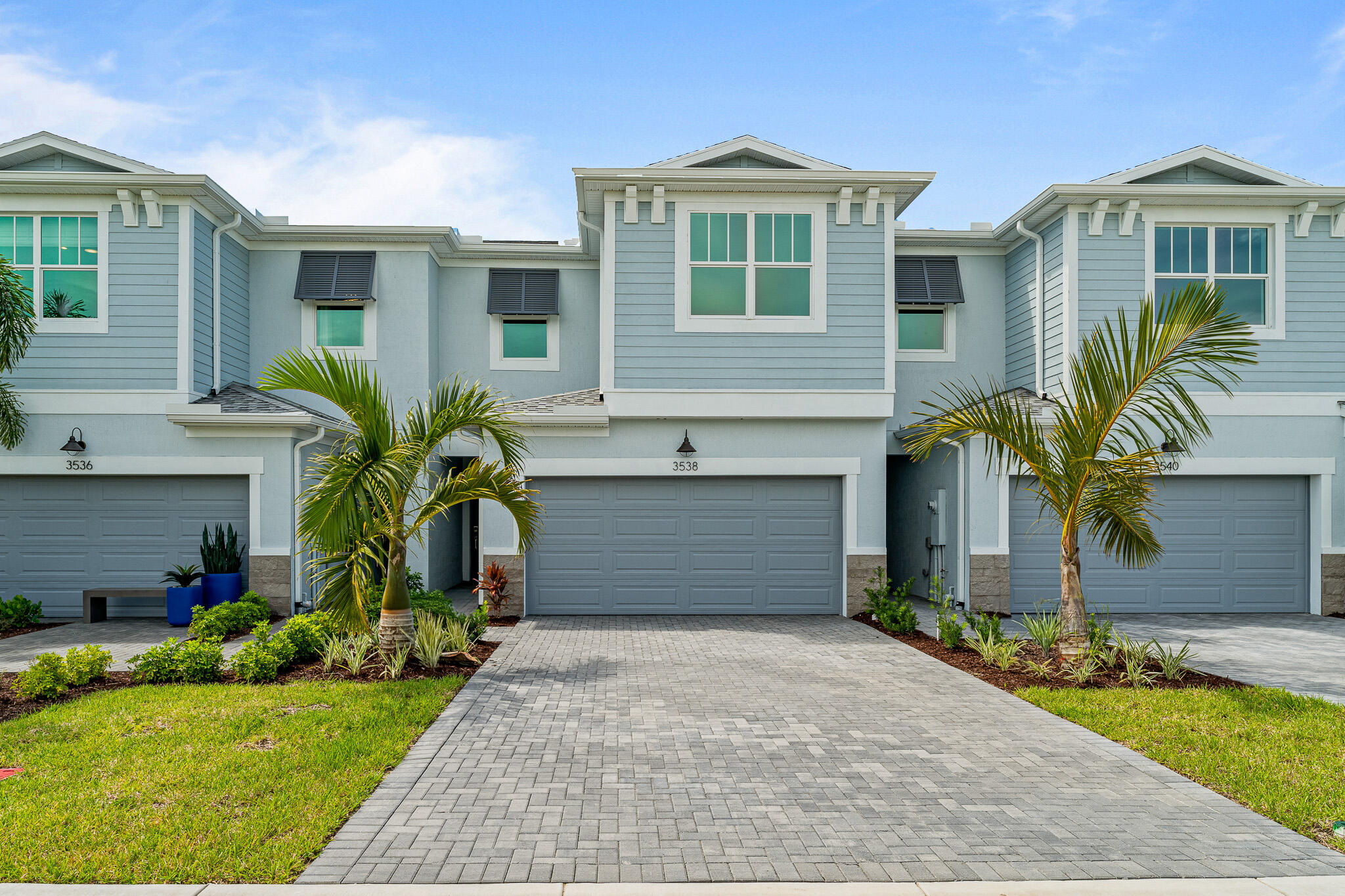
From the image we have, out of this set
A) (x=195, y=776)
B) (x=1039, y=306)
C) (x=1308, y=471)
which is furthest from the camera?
(x=1039, y=306)

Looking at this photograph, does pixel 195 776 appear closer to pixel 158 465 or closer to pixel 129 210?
pixel 158 465

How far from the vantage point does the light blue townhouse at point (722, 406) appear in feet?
41.5

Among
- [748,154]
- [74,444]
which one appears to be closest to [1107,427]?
[748,154]

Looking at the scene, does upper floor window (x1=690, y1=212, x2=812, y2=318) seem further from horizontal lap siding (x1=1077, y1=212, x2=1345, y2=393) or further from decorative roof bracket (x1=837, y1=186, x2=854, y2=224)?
horizontal lap siding (x1=1077, y1=212, x2=1345, y2=393)

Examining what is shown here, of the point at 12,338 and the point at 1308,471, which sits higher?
the point at 12,338

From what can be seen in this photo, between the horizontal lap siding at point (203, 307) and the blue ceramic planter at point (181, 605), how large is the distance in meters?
3.13

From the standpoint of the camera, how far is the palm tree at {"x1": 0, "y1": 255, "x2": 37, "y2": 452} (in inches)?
438

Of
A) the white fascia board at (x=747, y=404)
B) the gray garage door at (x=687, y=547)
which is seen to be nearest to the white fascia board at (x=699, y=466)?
the gray garage door at (x=687, y=547)

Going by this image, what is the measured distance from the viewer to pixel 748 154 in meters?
13.3

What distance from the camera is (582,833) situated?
179 inches

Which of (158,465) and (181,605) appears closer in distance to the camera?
(181,605)

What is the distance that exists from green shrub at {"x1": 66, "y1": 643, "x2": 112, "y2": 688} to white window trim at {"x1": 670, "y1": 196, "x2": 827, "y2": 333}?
826 centimetres

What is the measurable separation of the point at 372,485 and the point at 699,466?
5758 millimetres

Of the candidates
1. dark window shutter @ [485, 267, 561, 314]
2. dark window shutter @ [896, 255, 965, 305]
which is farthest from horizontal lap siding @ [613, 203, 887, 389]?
dark window shutter @ [485, 267, 561, 314]
